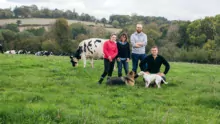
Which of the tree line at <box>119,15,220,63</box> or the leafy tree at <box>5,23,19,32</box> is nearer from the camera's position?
the tree line at <box>119,15,220,63</box>

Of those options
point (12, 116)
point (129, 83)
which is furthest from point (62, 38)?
point (12, 116)

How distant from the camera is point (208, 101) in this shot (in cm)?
1123

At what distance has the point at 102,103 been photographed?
408 inches

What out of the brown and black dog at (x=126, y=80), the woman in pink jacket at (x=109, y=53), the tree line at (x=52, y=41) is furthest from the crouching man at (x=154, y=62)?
the tree line at (x=52, y=41)

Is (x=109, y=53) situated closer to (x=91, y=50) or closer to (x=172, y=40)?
(x=91, y=50)


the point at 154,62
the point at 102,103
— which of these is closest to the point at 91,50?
the point at 154,62

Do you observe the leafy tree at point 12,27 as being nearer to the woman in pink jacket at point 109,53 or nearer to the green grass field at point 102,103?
the green grass field at point 102,103

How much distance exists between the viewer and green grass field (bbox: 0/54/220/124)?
8.40 m

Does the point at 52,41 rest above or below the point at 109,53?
below

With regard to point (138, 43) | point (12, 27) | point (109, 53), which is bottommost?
point (12, 27)

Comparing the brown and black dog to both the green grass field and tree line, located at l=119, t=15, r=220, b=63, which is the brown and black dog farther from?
tree line, located at l=119, t=15, r=220, b=63

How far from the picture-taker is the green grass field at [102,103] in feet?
27.6

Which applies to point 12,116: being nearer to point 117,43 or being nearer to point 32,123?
point 32,123

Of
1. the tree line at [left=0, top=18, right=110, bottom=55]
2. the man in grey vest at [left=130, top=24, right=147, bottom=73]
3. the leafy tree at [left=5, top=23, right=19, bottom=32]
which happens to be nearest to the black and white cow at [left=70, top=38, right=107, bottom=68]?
the man in grey vest at [left=130, top=24, right=147, bottom=73]
